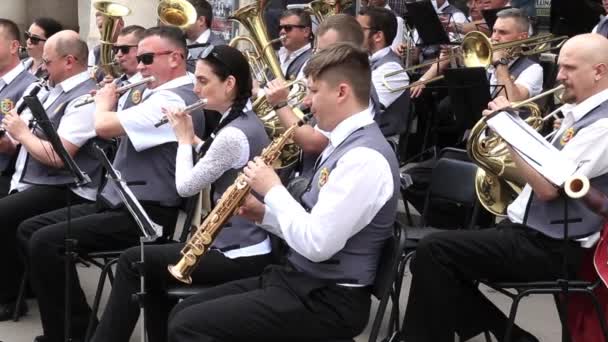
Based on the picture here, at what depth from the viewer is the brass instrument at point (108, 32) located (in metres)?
7.02

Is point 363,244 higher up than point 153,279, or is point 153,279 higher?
point 363,244

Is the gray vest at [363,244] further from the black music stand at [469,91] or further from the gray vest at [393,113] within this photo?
the gray vest at [393,113]

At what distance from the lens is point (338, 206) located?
3.82 m

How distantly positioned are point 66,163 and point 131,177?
44 centimetres

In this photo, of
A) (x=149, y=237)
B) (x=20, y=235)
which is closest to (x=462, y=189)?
(x=149, y=237)

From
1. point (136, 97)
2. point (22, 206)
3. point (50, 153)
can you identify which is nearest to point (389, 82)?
point (136, 97)

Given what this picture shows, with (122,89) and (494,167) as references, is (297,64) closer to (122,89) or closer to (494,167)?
(122,89)

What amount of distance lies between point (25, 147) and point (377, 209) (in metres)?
2.62

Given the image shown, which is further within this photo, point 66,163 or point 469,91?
point 469,91

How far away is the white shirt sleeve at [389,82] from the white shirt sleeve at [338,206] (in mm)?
3145

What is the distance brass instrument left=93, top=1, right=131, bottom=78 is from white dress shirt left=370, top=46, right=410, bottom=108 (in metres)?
1.77

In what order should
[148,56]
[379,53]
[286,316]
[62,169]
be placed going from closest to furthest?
[286,316]
[148,56]
[62,169]
[379,53]

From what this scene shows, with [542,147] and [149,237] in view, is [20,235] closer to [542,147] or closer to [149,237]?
[149,237]

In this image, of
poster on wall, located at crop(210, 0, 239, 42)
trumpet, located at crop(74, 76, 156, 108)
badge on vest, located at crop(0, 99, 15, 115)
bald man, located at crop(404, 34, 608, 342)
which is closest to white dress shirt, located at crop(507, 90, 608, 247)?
bald man, located at crop(404, 34, 608, 342)
